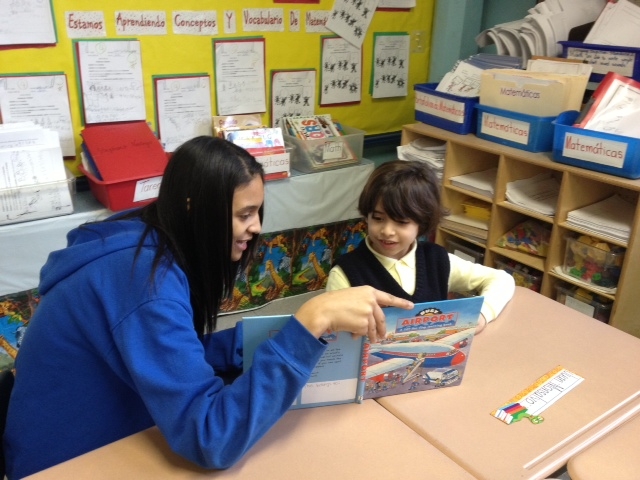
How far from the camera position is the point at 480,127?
241cm

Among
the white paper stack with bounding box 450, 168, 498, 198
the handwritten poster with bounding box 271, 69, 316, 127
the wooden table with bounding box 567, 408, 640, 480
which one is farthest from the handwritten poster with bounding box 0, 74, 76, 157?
the wooden table with bounding box 567, 408, 640, 480

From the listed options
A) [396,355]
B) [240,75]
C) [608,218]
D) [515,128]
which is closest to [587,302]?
[608,218]

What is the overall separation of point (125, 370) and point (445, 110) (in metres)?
1.94

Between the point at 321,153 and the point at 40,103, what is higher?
the point at 40,103

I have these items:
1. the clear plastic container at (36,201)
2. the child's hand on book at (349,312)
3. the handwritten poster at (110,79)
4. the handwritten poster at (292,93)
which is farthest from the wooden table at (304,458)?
the handwritten poster at (292,93)

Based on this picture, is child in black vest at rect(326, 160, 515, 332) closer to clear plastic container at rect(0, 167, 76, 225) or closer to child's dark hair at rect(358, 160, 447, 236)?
child's dark hair at rect(358, 160, 447, 236)

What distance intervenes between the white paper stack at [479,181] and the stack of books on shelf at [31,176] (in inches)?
59.6

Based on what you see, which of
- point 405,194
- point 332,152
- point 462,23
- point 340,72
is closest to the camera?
point 405,194

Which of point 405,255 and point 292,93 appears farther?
point 292,93

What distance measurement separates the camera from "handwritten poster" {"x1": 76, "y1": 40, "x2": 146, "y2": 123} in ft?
7.19

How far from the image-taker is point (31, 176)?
1.92 metres

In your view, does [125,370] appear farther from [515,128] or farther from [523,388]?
[515,128]

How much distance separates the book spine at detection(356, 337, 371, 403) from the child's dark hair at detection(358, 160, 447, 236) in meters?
0.52

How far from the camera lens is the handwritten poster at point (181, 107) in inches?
94.3
